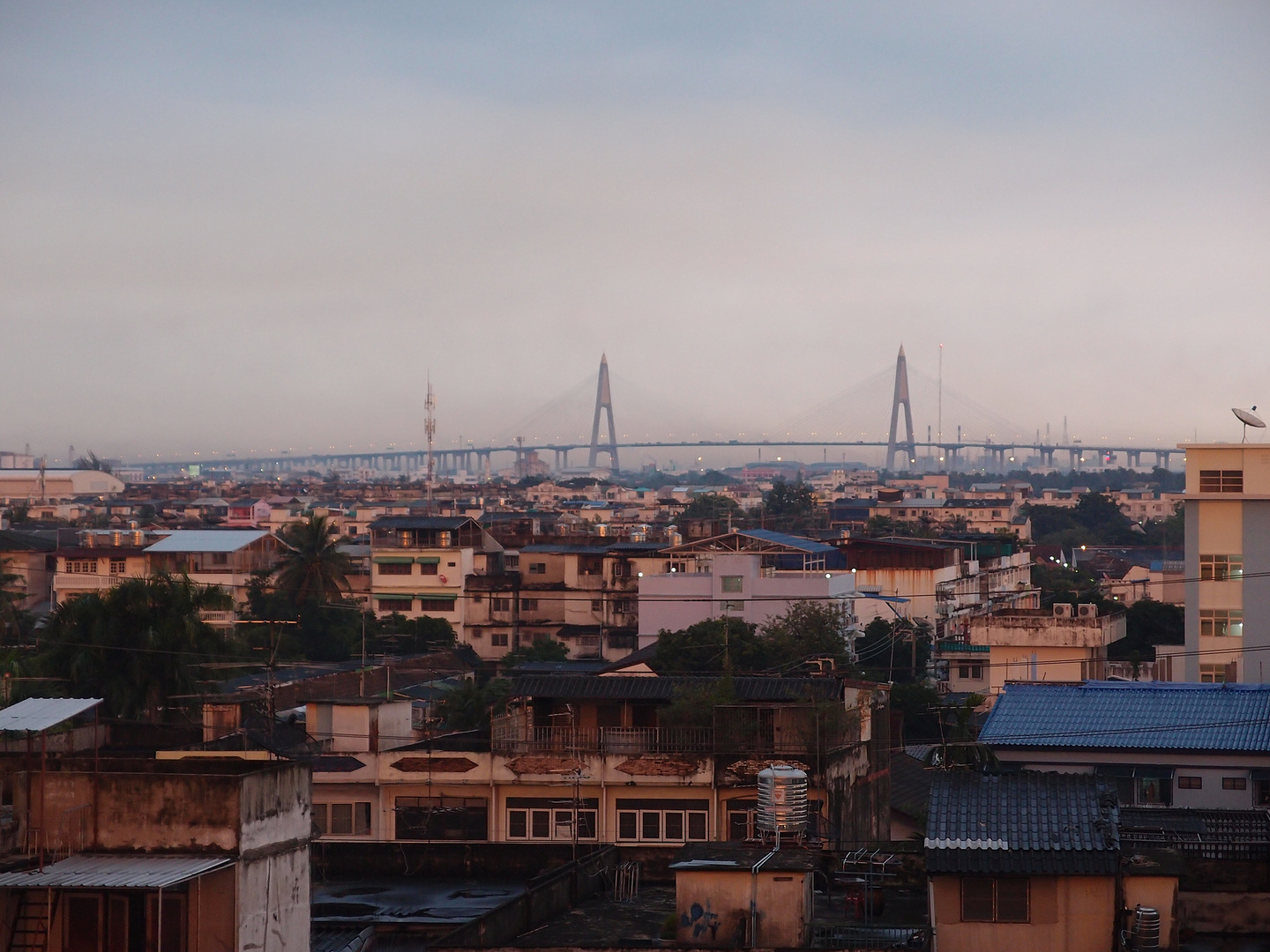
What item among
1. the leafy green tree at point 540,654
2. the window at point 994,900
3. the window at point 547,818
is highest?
the window at point 994,900

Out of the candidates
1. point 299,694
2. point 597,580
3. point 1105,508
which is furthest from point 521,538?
point 1105,508

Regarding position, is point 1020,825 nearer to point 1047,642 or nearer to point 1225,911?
point 1225,911

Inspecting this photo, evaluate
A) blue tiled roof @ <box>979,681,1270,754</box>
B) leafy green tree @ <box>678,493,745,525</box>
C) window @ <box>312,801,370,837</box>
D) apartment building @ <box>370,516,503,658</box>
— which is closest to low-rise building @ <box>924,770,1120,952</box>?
blue tiled roof @ <box>979,681,1270,754</box>

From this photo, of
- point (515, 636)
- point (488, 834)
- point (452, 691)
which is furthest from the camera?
point (515, 636)

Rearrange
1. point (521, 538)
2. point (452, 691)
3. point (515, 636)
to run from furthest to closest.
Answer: point (521, 538), point (515, 636), point (452, 691)

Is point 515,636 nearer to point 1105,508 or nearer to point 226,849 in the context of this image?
point 226,849

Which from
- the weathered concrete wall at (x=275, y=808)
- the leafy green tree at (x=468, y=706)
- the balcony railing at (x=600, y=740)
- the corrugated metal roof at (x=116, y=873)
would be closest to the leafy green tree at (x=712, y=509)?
the leafy green tree at (x=468, y=706)

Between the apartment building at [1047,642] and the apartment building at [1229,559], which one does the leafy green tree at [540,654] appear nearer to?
the apartment building at [1047,642]
